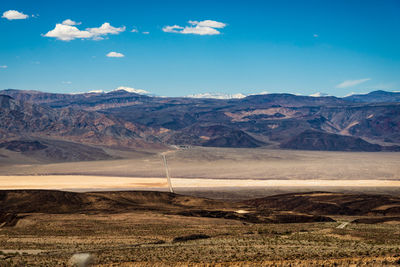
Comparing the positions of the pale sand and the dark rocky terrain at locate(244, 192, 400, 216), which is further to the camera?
the pale sand

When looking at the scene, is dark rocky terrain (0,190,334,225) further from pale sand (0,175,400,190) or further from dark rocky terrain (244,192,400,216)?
pale sand (0,175,400,190)

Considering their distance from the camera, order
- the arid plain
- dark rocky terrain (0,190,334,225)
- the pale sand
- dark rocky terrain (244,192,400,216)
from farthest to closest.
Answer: the pale sand → dark rocky terrain (244,192,400,216) → dark rocky terrain (0,190,334,225) → the arid plain

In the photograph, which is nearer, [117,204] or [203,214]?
[203,214]

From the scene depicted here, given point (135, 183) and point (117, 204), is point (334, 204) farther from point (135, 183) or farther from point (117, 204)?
point (135, 183)

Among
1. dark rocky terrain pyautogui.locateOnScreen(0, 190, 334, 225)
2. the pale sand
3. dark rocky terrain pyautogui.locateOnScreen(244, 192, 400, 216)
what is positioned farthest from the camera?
the pale sand

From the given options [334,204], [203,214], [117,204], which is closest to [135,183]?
[117,204]

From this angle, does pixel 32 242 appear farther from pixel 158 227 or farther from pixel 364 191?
pixel 364 191

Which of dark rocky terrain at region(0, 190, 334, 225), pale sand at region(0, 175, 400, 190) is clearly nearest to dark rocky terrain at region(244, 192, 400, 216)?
dark rocky terrain at region(0, 190, 334, 225)

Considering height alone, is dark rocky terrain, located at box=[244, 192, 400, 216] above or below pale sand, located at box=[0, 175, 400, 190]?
above

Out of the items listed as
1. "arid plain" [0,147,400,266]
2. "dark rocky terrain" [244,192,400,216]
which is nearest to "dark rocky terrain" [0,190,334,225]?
"arid plain" [0,147,400,266]
